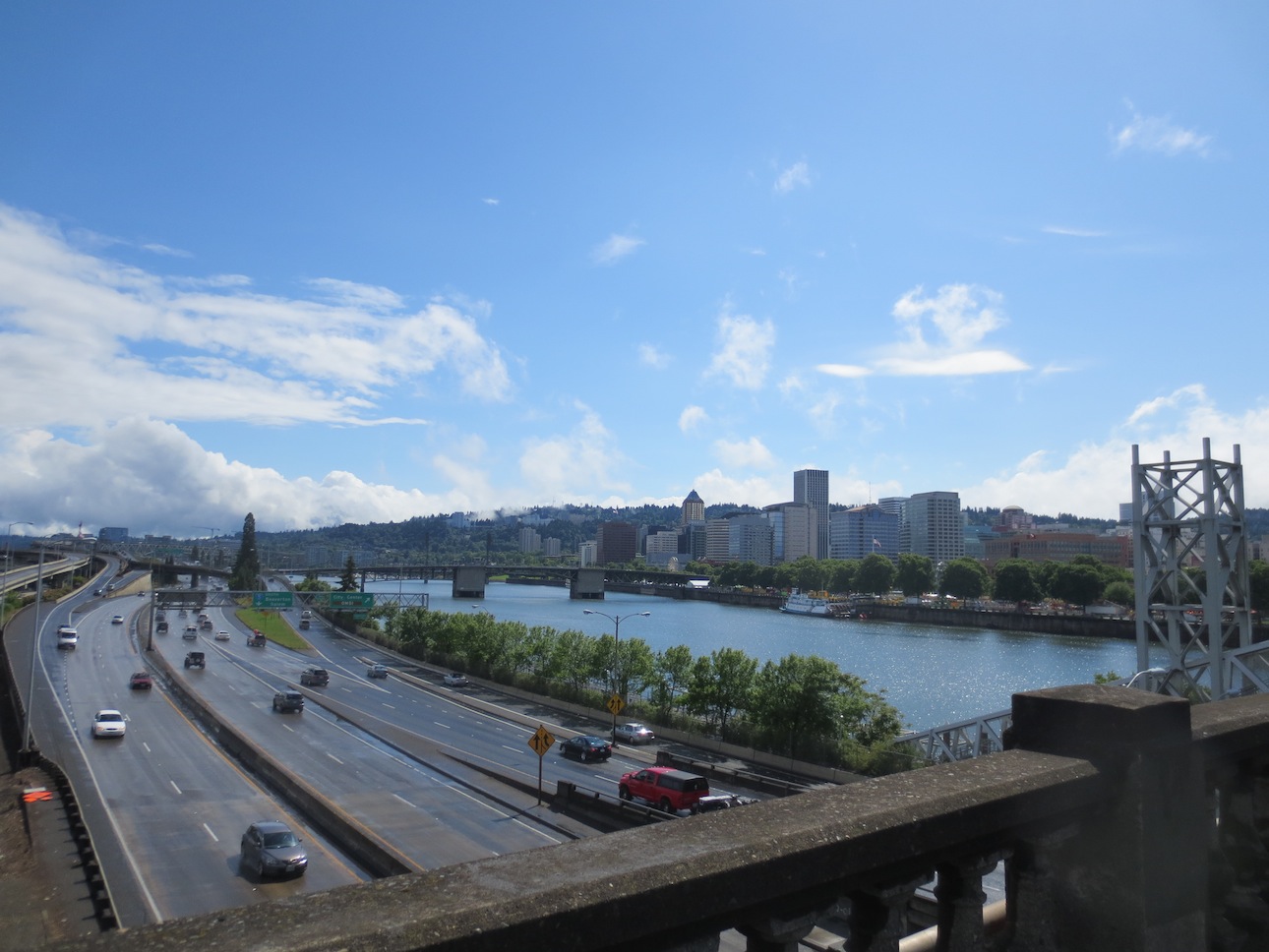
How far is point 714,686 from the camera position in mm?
37375

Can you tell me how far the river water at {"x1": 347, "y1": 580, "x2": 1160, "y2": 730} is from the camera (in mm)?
52625

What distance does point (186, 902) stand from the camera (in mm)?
16188

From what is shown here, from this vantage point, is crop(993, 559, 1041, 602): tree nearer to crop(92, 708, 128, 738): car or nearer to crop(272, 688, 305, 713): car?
crop(272, 688, 305, 713): car

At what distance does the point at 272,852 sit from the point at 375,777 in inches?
356

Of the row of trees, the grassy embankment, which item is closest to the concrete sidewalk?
the row of trees

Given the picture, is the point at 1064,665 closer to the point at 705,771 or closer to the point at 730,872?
the point at 705,771

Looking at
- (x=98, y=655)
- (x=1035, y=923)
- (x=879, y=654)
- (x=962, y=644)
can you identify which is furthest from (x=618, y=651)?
(x=962, y=644)

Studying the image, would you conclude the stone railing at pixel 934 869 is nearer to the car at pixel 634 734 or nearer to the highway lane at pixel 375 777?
the highway lane at pixel 375 777

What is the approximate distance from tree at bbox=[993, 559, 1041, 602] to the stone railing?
420 ft

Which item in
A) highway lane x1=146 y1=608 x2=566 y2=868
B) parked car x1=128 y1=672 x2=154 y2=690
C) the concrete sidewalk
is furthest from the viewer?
parked car x1=128 y1=672 x2=154 y2=690

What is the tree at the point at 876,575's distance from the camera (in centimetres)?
14662

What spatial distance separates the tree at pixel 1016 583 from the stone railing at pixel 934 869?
128028 mm

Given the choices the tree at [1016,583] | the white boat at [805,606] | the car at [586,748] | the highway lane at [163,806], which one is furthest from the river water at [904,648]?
the highway lane at [163,806]

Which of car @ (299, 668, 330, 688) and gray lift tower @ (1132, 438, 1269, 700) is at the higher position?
gray lift tower @ (1132, 438, 1269, 700)
